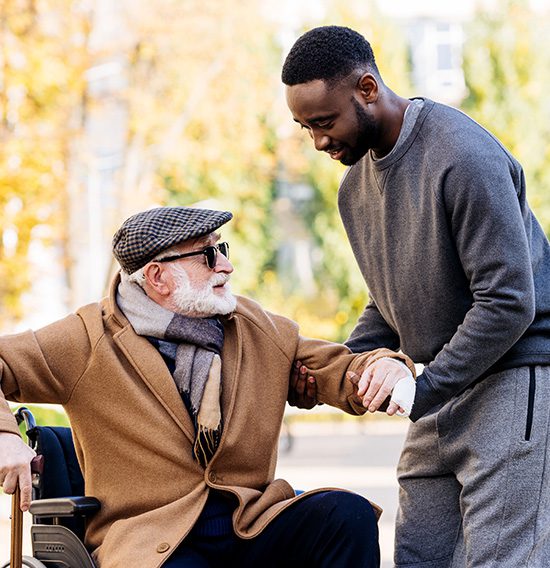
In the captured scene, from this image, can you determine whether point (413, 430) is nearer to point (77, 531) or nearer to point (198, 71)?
point (77, 531)

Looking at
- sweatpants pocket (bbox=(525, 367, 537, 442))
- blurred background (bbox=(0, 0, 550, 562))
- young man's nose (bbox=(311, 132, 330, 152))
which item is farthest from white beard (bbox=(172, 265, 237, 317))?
blurred background (bbox=(0, 0, 550, 562))

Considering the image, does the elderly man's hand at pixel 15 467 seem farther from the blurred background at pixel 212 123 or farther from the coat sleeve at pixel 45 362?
the blurred background at pixel 212 123

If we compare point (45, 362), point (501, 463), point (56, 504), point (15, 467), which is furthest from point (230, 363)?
point (501, 463)

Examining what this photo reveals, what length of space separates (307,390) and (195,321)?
1.29ft

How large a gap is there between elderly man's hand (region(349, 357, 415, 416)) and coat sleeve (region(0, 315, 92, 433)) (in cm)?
83

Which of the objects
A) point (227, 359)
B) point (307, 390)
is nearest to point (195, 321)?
point (227, 359)

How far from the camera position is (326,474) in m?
11.3

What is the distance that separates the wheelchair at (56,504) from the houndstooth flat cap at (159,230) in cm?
59

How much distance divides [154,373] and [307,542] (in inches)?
25.9

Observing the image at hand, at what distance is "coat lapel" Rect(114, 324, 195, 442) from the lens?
362 centimetres

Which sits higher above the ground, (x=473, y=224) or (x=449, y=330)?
(x=473, y=224)

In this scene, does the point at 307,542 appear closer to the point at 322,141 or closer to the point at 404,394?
the point at 404,394

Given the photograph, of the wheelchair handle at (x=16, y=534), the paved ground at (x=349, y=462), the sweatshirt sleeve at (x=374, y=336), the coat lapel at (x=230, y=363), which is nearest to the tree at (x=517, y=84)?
the paved ground at (x=349, y=462)

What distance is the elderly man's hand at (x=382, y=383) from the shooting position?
3.29 metres
